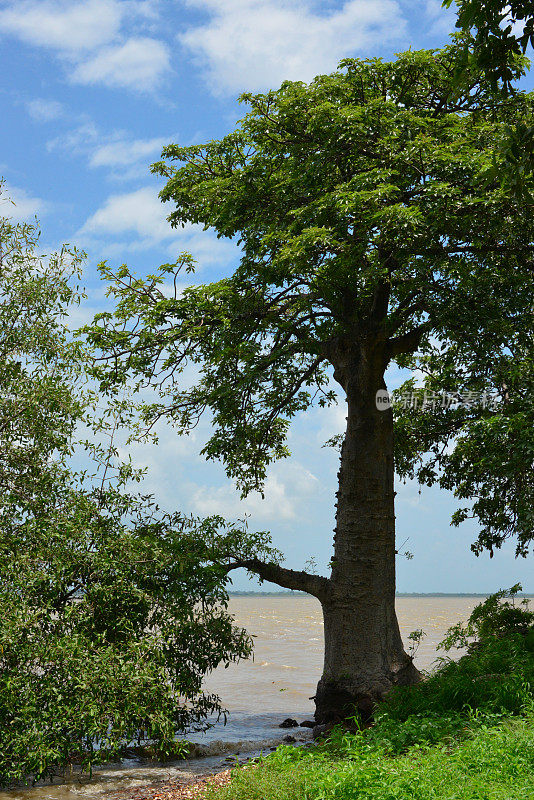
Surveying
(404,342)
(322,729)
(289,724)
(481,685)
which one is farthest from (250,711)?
(404,342)

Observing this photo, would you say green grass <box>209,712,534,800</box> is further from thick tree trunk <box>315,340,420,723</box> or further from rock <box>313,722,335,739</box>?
thick tree trunk <box>315,340,420,723</box>

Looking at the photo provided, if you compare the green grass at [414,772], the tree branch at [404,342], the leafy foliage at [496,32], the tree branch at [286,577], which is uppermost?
the leafy foliage at [496,32]

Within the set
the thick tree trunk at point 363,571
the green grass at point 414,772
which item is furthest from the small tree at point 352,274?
the green grass at point 414,772

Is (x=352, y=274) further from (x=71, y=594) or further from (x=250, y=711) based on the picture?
(x=250, y=711)

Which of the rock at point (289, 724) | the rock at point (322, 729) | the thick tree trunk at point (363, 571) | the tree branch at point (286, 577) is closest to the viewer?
the rock at point (322, 729)

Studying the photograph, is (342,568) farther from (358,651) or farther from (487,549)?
(487,549)

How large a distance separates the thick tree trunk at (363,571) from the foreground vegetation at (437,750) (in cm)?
90

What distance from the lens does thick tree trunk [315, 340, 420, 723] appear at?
37.0 ft

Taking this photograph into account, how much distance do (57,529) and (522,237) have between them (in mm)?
7555

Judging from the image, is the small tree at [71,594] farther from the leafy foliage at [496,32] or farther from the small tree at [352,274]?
the leafy foliage at [496,32]

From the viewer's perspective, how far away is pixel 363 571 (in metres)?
11.6

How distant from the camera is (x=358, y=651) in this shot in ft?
37.2

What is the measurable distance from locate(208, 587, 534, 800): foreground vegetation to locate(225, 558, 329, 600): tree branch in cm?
214

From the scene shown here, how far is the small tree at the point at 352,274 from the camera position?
32.4ft
